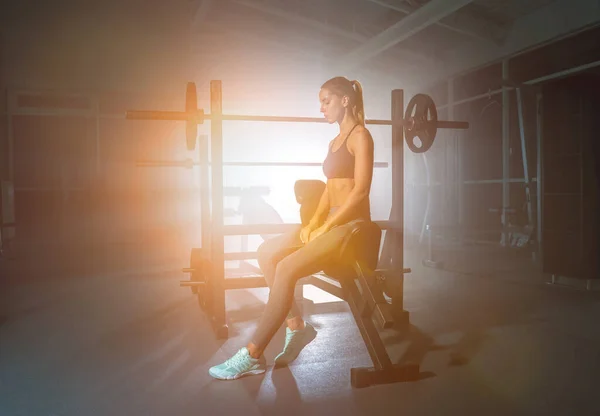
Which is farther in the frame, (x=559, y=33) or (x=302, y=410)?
(x=559, y=33)

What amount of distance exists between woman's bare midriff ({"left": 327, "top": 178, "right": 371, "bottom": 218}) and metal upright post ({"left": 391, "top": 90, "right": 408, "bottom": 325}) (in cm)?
79

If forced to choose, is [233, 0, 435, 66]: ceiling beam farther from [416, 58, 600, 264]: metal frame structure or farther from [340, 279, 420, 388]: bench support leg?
[340, 279, 420, 388]: bench support leg

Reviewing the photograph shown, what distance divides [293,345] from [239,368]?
0.28 metres

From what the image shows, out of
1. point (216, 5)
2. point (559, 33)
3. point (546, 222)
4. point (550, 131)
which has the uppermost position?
point (216, 5)

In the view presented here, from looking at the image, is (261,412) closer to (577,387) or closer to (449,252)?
(577,387)

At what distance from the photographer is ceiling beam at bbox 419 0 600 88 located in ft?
18.8

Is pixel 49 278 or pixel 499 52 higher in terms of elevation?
pixel 499 52

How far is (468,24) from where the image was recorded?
7.02 m

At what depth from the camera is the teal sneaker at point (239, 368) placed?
77.5 inches

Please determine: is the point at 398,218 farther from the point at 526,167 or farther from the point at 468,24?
the point at 468,24

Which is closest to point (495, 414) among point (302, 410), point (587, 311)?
point (302, 410)

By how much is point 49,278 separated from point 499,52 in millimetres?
6338

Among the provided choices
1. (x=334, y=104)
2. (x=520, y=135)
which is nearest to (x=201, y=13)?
(x=520, y=135)

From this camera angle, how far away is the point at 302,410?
5.54ft
